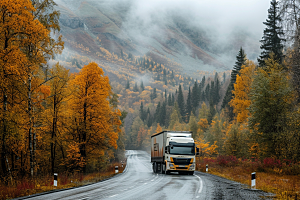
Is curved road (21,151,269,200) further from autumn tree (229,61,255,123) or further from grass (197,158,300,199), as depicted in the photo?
autumn tree (229,61,255,123)

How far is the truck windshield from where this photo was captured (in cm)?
2469

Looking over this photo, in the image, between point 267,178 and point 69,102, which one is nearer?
point 267,178

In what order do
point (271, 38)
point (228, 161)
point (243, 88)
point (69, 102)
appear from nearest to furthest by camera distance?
point (69, 102)
point (228, 161)
point (271, 38)
point (243, 88)

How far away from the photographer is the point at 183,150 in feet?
81.7

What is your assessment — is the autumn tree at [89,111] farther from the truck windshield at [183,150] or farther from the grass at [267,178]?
the grass at [267,178]

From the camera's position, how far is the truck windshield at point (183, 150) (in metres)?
24.7

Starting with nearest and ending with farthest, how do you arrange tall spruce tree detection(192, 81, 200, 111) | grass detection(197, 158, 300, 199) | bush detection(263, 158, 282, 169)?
grass detection(197, 158, 300, 199) < bush detection(263, 158, 282, 169) < tall spruce tree detection(192, 81, 200, 111)

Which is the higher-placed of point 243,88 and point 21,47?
point 243,88

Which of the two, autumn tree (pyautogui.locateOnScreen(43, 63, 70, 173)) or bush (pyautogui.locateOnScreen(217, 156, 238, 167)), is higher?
autumn tree (pyautogui.locateOnScreen(43, 63, 70, 173))

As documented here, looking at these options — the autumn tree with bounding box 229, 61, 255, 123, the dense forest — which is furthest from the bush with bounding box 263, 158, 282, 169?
the autumn tree with bounding box 229, 61, 255, 123

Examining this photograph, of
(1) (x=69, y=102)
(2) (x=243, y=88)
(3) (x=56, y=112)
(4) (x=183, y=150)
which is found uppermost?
(2) (x=243, y=88)

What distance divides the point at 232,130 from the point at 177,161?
50.7 feet

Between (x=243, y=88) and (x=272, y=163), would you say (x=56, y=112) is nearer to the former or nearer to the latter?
(x=272, y=163)

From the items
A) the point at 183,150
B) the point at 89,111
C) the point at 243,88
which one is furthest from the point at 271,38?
the point at 89,111
